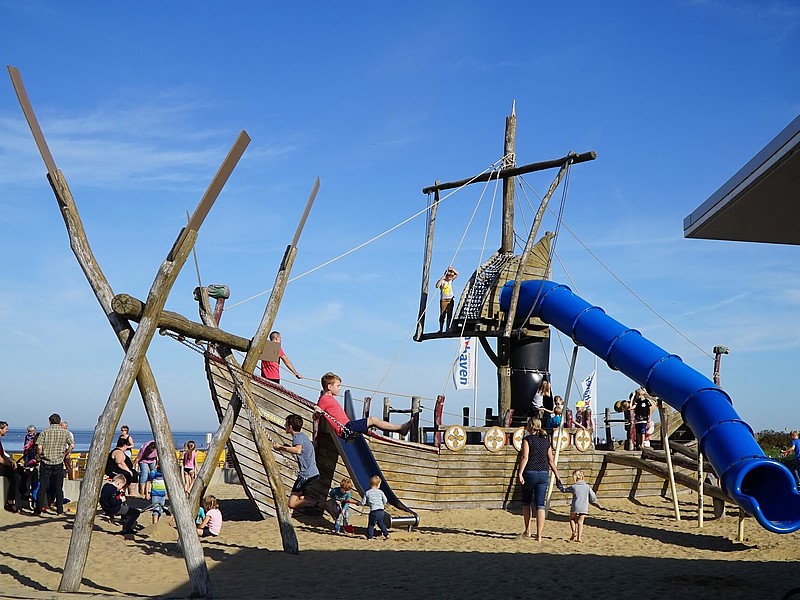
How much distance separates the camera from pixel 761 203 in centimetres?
706

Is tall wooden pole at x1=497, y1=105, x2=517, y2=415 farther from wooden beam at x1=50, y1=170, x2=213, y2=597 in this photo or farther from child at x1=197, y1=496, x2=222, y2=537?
wooden beam at x1=50, y1=170, x2=213, y2=597

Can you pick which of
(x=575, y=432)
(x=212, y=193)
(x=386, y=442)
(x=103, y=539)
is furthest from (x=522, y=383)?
(x=212, y=193)

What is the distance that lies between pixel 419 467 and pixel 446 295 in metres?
4.07

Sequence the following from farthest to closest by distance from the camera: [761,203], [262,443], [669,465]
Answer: [669,465] → [262,443] → [761,203]

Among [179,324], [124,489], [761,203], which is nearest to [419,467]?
[124,489]

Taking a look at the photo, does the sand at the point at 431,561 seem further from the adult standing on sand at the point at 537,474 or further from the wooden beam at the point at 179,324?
the wooden beam at the point at 179,324

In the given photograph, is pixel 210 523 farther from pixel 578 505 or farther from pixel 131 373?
pixel 578 505

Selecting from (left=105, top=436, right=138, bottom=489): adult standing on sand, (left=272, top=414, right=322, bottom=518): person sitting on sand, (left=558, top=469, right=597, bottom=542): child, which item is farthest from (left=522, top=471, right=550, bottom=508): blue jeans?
(left=105, top=436, right=138, bottom=489): adult standing on sand

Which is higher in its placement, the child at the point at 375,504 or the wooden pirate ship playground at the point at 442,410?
the wooden pirate ship playground at the point at 442,410

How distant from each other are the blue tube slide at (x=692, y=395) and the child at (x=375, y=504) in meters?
4.13

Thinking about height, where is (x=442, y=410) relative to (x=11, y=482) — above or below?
above

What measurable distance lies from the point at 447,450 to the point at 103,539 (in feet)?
18.2

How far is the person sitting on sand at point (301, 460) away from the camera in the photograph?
11297 mm

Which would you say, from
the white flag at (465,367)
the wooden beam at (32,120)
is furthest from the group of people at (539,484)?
the wooden beam at (32,120)
